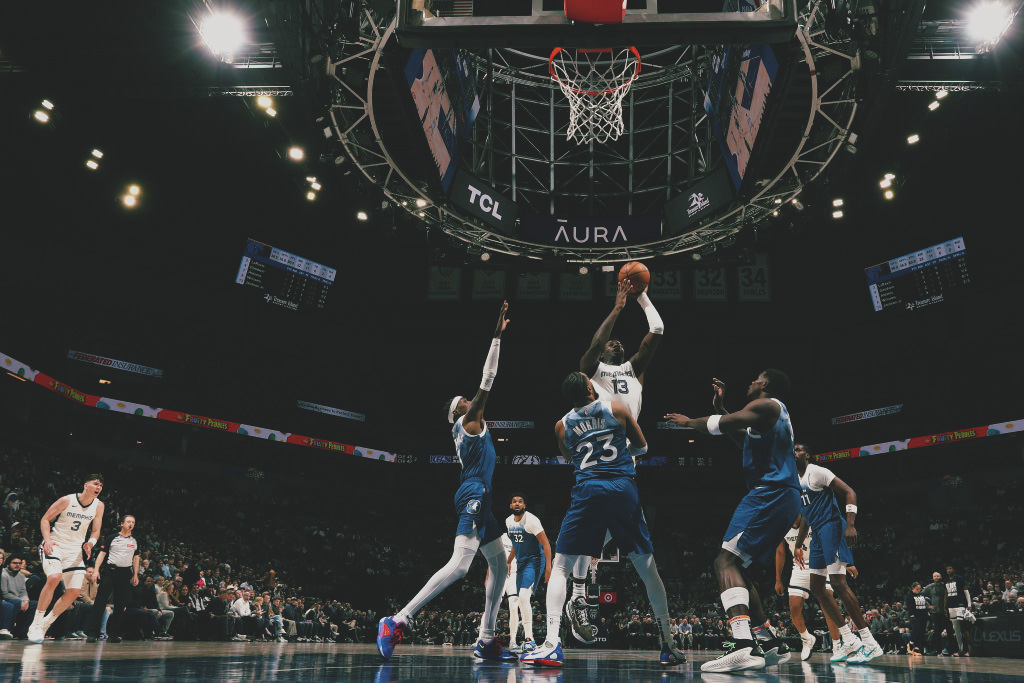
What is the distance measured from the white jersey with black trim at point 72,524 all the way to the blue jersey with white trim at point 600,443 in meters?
6.66

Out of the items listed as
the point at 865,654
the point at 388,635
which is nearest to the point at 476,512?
the point at 388,635

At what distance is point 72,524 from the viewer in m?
9.00

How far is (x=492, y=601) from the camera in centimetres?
689

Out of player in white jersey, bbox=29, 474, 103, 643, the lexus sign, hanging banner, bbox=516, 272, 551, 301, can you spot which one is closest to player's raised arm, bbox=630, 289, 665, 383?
player in white jersey, bbox=29, 474, 103, 643

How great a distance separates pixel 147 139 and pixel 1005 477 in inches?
1353

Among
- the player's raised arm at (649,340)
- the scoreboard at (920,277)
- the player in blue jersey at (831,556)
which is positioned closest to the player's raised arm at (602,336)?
the player's raised arm at (649,340)

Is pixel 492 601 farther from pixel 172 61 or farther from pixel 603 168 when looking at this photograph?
pixel 603 168

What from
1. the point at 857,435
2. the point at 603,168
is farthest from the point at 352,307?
the point at 857,435

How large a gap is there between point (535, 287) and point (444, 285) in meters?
3.74

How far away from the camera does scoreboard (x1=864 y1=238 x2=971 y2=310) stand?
25.6 meters

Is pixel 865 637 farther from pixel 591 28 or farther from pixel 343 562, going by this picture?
pixel 343 562

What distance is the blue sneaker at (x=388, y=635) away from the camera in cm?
614

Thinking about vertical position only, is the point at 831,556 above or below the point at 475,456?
below

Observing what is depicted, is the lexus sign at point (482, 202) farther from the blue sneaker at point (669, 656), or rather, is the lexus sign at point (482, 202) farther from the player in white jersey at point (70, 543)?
the blue sneaker at point (669, 656)
